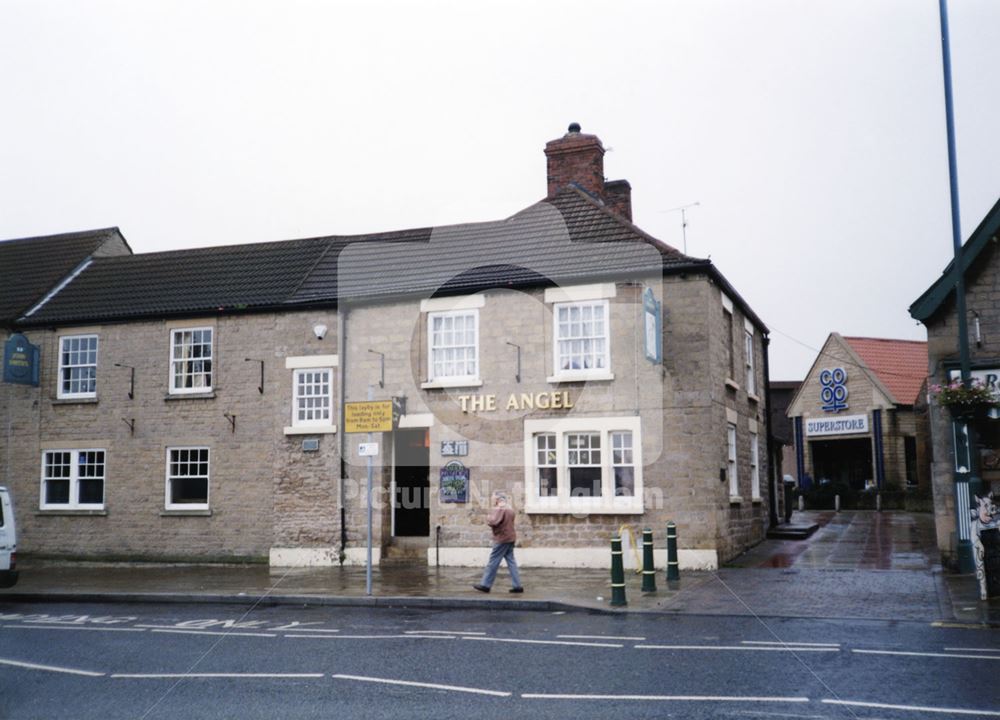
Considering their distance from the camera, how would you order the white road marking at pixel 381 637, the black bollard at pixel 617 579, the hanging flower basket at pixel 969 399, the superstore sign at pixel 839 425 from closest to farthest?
1. the white road marking at pixel 381 637
2. the black bollard at pixel 617 579
3. the hanging flower basket at pixel 969 399
4. the superstore sign at pixel 839 425

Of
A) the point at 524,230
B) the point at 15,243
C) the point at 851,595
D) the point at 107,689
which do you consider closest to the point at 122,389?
the point at 15,243

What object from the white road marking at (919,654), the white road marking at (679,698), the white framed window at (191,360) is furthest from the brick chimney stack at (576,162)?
the white road marking at (679,698)

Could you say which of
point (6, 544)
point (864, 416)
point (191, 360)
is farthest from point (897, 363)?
point (6, 544)

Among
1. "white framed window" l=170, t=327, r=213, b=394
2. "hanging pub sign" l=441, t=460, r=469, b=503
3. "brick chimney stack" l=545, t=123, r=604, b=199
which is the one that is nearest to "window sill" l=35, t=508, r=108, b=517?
"white framed window" l=170, t=327, r=213, b=394

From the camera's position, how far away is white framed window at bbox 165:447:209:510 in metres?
23.2

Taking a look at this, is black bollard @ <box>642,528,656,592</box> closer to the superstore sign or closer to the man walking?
the man walking

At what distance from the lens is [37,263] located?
2759 cm

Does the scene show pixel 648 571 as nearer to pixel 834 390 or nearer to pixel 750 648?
pixel 750 648

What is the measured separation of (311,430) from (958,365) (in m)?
13.6

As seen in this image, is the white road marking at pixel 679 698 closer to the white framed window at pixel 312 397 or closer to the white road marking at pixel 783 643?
the white road marking at pixel 783 643

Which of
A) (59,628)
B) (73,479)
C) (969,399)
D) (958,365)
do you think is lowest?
(59,628)

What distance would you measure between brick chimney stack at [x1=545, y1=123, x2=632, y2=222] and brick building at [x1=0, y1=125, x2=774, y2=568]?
0.06 meters

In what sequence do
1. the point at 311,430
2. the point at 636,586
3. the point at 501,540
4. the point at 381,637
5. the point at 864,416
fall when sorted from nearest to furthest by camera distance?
the point at 381,637
the point at 501,540
the point at 636,586
the point at 311,430
the point at 864,416

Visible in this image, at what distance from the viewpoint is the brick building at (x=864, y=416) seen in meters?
41.1
